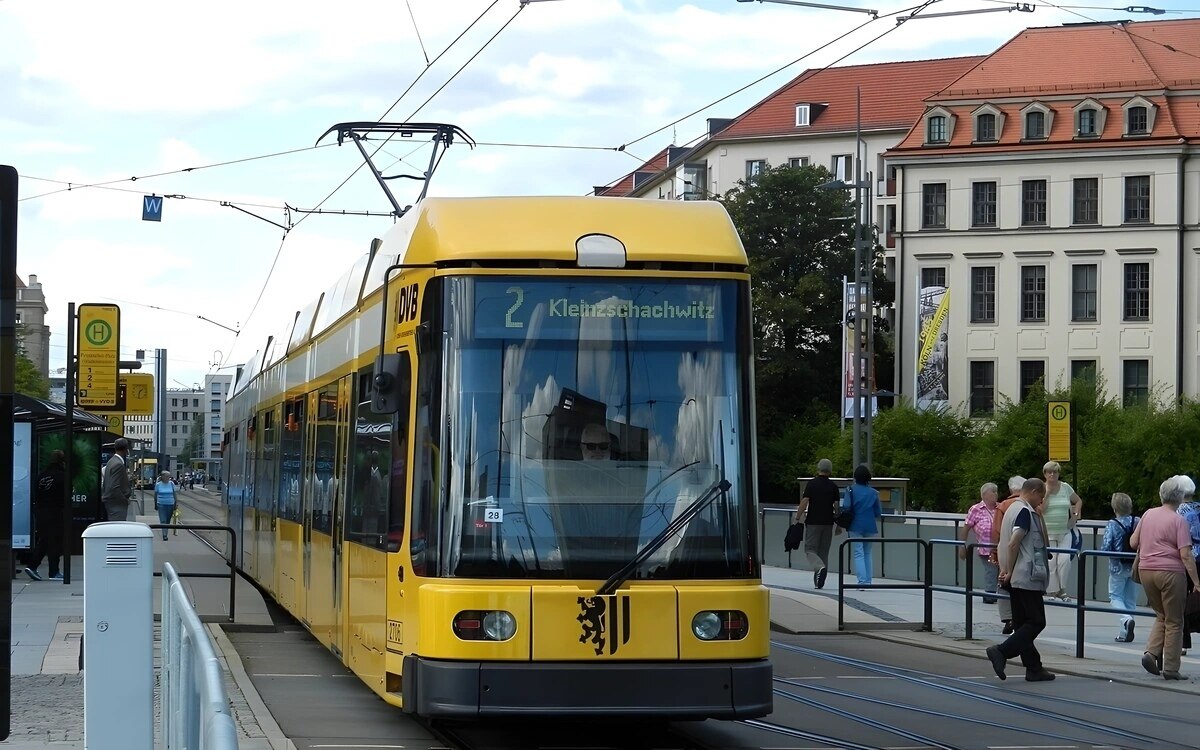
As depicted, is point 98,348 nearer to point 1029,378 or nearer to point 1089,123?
point 1029,378

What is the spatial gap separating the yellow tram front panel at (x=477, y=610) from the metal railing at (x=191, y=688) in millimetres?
1389

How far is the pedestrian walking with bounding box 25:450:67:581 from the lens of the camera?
24.5 meters

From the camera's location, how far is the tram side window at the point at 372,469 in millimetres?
10492

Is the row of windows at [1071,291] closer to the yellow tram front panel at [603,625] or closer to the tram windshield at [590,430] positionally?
the tram windshield at [590,430]

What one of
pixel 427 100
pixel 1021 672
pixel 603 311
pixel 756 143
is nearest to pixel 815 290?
pixel 756 143

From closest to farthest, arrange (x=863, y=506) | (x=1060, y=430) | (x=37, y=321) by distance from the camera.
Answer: (x=863, y=506), (x=1060, y=430), (x=37, y=321)

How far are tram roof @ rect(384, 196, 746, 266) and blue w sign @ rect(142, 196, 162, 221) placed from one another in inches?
1068

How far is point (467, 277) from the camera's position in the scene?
10117 mm

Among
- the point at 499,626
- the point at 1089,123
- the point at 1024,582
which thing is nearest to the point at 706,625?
→ the point at 499,626

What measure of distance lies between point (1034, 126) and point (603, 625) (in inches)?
2983

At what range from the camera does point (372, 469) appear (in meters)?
11.4

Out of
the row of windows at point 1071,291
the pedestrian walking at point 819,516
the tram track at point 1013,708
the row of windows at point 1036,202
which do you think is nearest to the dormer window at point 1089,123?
the row of windows at point 1036,202

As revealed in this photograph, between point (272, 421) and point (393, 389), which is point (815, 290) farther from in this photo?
point (393, 389)

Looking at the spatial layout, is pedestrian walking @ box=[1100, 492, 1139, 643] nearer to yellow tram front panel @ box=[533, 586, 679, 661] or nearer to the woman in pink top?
the woman in pink top
